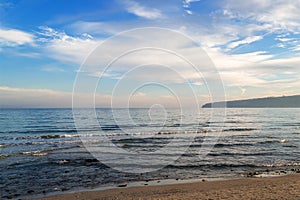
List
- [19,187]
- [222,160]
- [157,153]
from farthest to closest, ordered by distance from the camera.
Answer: [157,153]
[222,160]
[19,187]

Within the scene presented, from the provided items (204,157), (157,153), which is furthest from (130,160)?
(204,157)

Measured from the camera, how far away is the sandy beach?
33.3ft

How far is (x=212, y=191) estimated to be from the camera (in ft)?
36.7

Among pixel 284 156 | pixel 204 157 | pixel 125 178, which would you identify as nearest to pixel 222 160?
pixel 204 157

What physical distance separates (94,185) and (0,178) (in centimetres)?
503

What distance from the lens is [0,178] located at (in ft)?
45.2

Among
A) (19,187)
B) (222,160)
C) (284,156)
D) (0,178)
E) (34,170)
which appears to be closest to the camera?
(19,187)

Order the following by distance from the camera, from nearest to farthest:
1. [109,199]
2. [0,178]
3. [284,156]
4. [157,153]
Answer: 1. [109,199]
2. [0,178]
3. [284,156]
4. [157,153]

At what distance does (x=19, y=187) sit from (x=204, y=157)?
1217 cm

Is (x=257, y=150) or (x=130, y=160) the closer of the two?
(x=130, y=160)

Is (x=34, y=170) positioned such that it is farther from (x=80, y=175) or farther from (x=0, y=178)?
(x=80, y=175)

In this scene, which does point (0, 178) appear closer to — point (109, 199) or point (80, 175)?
point (80, 175)

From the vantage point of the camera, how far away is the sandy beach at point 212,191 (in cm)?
1014

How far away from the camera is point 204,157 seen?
19.6 metres
